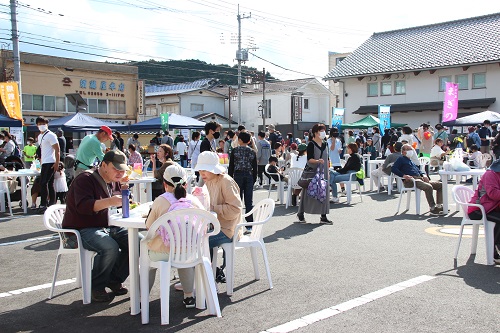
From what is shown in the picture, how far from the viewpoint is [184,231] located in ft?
14.5

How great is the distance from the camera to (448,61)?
3347cm

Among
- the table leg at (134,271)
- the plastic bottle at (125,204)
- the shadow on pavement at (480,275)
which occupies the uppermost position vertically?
the plastic bottle at (125,204)

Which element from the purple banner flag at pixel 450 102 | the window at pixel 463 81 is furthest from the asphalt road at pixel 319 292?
the window at pixel 463 81

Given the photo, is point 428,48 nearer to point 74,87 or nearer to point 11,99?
point 74,87

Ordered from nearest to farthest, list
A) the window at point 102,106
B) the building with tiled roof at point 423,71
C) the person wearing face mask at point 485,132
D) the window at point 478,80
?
the person wearing face mask at point 485,132, the building with tiled roof at point 423,71, the window at point 478,80, the window at point 102,106

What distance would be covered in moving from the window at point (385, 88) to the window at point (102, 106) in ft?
67.3

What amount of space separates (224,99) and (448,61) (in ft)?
79.5

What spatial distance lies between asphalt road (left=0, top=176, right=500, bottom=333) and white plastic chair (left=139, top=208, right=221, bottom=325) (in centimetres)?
19

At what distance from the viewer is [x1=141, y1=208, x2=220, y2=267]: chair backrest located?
4.34m

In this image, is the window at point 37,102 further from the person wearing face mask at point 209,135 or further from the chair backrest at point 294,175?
the person wearing face mask at point 209,135

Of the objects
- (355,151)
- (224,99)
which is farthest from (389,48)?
(355,151)

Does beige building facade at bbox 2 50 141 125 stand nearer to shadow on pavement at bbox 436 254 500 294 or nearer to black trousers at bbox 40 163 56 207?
black trousers at bbox 40 163 56 207

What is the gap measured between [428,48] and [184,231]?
35179 mm

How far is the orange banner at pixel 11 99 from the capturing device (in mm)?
19000
